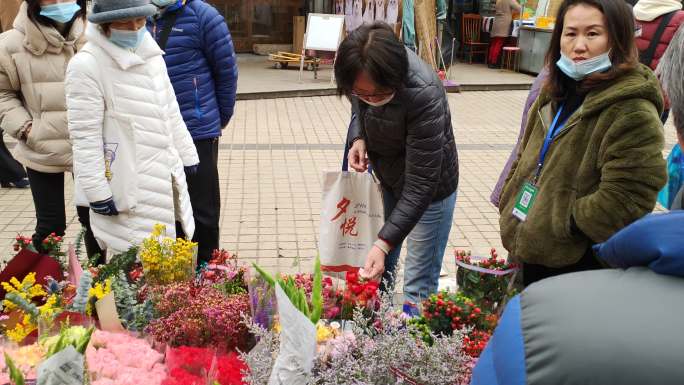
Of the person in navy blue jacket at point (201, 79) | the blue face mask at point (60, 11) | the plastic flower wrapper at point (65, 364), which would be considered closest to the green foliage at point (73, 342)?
the plastic flower wrapper at point (65, 364)

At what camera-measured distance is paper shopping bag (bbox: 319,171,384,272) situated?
2783 millimetres

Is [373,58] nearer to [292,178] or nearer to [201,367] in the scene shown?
[201,367]

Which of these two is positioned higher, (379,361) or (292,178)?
(379,361)

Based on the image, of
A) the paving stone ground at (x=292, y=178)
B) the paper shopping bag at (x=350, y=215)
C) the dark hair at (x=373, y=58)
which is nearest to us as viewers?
the dark hair at (x=373, y=58)

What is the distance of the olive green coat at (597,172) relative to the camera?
2.05m

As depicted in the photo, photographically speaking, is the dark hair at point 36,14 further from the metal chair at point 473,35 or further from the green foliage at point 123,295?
the metal chair at point 473,35

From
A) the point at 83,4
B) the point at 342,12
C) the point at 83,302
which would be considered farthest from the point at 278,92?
the point at 83,302

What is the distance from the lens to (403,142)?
8.21 feet

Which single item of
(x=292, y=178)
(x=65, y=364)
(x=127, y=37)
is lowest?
(x=292, y=178)

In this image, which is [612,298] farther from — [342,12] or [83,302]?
[342,12]

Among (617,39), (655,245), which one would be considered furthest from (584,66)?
(655,245)

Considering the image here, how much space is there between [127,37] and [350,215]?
1.25 metres

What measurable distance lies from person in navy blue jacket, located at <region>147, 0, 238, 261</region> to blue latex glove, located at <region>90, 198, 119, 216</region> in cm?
52

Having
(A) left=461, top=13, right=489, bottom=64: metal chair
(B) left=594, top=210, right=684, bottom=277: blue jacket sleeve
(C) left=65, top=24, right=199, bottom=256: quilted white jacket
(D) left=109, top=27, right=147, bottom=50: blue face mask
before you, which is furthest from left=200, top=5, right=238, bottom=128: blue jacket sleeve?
(A) left=461, top=13, right=489, bottom=64: metal chair
